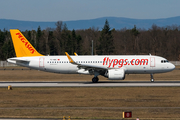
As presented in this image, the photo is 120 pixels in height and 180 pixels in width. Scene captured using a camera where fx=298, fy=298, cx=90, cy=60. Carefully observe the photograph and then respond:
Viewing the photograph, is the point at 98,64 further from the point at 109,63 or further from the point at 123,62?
the point at 123,62

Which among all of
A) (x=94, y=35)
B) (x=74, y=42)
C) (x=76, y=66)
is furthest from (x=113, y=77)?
(x=94, y=35)

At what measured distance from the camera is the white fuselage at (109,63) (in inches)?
1644

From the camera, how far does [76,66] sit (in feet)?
138

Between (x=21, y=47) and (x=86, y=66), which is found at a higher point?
(x=21, y=47)

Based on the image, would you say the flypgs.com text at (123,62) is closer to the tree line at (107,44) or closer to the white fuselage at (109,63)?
the white fuselage at (109,63)

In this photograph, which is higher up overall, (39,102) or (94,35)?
(94,35)

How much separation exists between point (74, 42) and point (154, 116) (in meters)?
103

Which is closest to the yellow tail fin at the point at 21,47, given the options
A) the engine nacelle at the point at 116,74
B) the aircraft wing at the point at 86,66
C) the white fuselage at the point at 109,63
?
the white fuselage at the point at 109,63

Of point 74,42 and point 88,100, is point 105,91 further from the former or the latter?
point 74,42

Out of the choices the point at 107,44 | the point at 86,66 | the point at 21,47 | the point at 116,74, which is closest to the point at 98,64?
the point at 86,66

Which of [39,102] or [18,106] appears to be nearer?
[18,106]

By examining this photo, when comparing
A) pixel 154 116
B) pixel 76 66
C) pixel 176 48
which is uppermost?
pixel 176 48

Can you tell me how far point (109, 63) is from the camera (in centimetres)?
4200

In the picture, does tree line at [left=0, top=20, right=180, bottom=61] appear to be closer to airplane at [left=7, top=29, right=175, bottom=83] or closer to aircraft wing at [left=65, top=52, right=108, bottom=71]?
airplane at [left=7, top=29, right=175, bottom=83]
